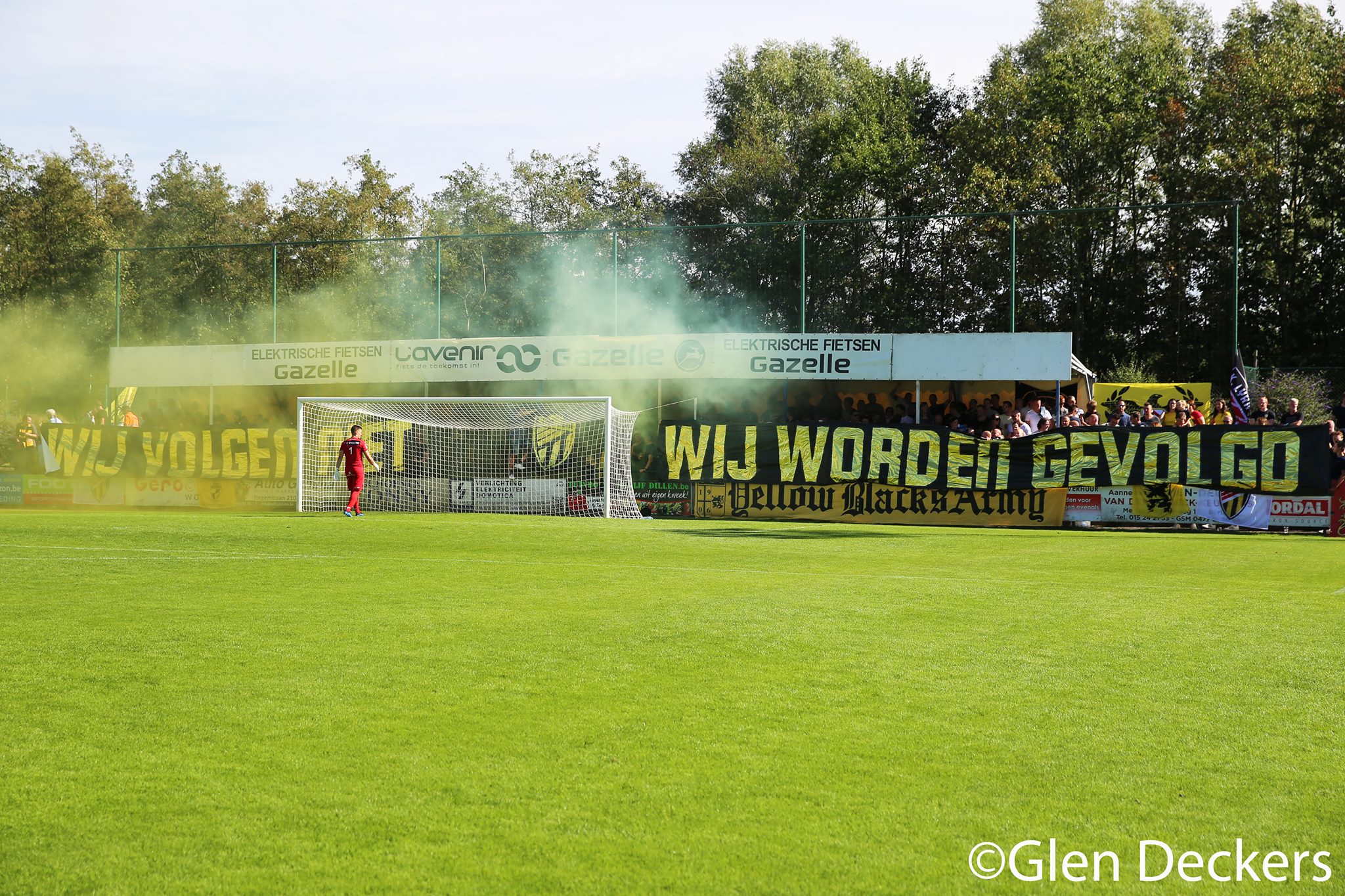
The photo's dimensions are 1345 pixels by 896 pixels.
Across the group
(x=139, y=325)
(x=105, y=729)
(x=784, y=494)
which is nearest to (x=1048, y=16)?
(x=784, y=494)

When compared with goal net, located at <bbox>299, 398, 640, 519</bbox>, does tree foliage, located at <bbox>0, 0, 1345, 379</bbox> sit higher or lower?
higher

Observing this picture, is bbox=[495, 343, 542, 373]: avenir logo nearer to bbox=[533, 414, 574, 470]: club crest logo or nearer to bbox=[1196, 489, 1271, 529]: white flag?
bbox=[533, 414, 574, 470]: club crest logo

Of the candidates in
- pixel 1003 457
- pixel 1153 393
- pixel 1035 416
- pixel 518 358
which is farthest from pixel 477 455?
pixel 1153 393

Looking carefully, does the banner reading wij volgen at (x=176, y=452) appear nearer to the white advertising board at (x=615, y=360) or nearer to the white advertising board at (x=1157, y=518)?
the white advertising board at (x=615, y=360)

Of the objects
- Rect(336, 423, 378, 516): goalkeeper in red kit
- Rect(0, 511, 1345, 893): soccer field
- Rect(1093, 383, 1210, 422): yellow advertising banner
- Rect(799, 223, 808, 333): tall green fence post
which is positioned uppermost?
Rect(799, 223, 808, 333): tall green fence post

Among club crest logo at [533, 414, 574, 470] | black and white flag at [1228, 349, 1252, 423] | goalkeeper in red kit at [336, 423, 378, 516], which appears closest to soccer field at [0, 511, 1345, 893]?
goalkeeper in red kit at [336, 423, 378, 516]

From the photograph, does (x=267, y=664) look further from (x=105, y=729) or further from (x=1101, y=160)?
(x=1101, y=160)

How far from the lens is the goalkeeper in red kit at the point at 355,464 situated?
2033cm

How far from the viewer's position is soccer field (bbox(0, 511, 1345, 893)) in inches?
145

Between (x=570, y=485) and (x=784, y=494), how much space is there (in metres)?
4.12

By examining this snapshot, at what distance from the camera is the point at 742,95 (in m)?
50.8

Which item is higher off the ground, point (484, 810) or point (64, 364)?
point (64, 364)

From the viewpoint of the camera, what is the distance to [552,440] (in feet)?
73.3

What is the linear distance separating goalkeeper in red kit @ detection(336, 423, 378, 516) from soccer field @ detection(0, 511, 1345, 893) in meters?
9.61
